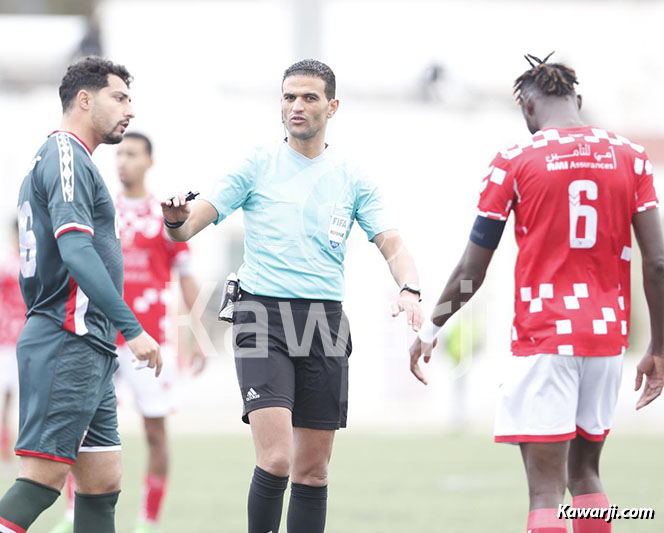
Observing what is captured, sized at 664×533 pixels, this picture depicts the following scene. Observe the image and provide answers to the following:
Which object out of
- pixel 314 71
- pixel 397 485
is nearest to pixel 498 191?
pixel 314 71

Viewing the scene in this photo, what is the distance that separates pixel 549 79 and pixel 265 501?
238 cm

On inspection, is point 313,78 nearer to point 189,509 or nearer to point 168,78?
point 189,509

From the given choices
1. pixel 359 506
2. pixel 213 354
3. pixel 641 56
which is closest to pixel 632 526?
pixel 359 506

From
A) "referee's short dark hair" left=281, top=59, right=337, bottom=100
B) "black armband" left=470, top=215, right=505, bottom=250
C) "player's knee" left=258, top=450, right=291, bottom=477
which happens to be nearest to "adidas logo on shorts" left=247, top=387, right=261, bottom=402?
"player's knee" left=258, top=450, right=291, bottom=477

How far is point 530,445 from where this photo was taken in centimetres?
454

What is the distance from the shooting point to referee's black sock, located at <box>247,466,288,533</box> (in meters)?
4.84

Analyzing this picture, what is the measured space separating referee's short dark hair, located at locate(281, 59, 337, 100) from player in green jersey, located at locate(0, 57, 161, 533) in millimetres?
892

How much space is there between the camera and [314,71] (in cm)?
523

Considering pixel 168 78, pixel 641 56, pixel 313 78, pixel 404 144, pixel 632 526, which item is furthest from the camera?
pixel 641 56

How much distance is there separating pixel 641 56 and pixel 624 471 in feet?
69.2

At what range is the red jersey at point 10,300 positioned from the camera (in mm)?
11195

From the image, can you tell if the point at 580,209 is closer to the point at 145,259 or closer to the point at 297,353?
the point at 297,353

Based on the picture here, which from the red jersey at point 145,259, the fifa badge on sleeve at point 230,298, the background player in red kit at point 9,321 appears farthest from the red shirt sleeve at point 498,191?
the background player in red kit at point 9,321

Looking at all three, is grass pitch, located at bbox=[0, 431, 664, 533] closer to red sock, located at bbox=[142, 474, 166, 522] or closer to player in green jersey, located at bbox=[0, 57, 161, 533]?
red sock, located at bbox=[142, 474, 166, 522]
